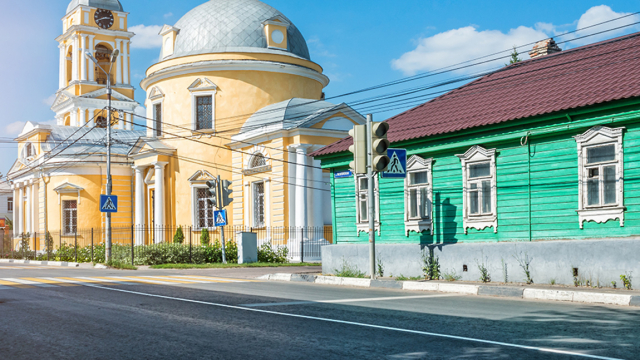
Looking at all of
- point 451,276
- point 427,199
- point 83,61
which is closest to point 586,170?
point 451,276

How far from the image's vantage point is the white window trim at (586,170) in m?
13.5

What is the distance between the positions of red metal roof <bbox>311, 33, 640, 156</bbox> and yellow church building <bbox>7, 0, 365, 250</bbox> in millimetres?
10098

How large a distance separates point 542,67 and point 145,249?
1706 centimetres

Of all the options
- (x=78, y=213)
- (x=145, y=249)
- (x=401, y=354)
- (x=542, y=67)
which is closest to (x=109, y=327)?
(x=401, y=354)

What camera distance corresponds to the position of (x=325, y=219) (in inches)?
1242

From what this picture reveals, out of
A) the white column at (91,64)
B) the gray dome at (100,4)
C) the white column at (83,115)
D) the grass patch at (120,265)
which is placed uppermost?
the gray dome at (100,4)

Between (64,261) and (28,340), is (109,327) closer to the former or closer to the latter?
(28,340)

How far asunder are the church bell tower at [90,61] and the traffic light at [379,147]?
144ft

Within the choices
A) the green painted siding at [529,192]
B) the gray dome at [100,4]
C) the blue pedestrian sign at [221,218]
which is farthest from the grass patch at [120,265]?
the gray dome at [100,4]

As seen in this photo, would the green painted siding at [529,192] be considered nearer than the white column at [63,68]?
Yes

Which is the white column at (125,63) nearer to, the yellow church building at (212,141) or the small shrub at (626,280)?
the yellow church building at (212,141)

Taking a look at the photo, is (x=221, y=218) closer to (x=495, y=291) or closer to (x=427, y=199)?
(x=427, y=199)

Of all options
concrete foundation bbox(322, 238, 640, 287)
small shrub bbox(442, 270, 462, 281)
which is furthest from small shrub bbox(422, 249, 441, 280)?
small shrub bbox(442, 270, 462, 281)

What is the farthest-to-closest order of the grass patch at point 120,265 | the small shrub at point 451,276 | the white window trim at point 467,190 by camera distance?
the grass patch at point 120,265 < the small shrub at point 451,276 < the white window trim at point 467,190
